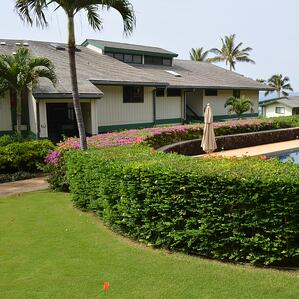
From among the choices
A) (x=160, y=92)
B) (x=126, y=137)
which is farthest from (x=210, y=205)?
(x=160, y=92)

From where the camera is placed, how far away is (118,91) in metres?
23.7

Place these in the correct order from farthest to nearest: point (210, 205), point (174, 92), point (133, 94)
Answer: point (174, 92) < point (133, 94) < point (210, 205)

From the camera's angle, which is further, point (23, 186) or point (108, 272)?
point (23, 186)

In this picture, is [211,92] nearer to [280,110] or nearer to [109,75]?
[109,75]

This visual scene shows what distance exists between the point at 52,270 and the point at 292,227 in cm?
345

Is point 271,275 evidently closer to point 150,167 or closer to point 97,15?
point 150,167

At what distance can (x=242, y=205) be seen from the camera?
5.82m

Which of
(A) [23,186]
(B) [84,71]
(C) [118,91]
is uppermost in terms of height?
(B) [84,71]

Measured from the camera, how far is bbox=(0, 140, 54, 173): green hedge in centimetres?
1488

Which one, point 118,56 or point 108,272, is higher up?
point 118,56

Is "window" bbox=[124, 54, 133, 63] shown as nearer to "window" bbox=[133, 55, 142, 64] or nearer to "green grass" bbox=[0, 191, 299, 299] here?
"window" bbox=[133, 55, 142, 64]

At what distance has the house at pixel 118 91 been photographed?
1948 centimetres

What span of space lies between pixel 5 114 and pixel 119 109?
677cm

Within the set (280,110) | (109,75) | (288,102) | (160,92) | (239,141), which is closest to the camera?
(239,141)
